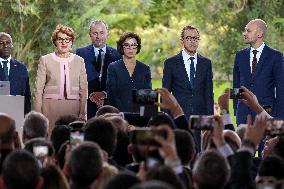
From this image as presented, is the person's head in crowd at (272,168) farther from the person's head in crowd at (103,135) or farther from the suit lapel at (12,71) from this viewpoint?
the suit lapel at (12,71)

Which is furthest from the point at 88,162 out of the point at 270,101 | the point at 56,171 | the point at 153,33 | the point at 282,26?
the point at 153,33

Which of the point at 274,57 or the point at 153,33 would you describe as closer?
the point at 274,57

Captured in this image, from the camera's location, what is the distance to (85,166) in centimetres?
662

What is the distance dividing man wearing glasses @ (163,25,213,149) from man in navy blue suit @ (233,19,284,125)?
1.28 feet

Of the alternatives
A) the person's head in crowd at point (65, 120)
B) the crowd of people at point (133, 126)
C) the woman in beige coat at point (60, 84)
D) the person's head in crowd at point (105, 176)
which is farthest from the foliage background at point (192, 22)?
the person's head in crowd at point (105, 176)

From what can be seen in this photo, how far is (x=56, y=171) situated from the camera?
261 inches

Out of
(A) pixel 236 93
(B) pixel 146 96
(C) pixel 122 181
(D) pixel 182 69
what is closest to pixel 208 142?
(B) pixel 146 96

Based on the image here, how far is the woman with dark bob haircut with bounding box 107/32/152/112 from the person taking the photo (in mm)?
12125

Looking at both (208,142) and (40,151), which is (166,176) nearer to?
(40,151)

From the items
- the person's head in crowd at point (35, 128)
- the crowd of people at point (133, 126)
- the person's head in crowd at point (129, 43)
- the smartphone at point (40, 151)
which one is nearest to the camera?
the crowd of people at point (133, 126)

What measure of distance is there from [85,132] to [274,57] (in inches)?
190

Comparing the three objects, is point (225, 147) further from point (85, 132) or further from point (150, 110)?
point (150, 110)

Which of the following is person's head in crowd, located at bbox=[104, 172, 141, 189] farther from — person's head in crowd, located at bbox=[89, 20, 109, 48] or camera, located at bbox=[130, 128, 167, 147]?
person's head in crowd, located at bbox=[89, 20, 109, 48]

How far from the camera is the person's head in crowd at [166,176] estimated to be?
20.2ft
